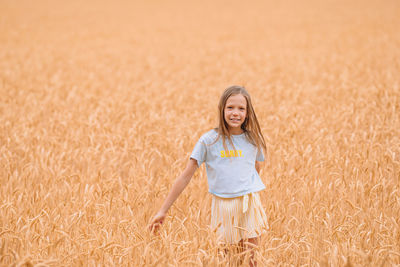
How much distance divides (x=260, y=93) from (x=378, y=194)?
14.6 ft

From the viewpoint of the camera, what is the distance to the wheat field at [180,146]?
2.19 meters

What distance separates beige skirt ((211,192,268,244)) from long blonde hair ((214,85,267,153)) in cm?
32

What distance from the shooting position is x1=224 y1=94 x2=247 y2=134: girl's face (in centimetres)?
219

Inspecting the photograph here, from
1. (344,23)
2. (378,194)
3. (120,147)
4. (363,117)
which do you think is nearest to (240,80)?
(363,117)

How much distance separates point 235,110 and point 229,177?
39cm

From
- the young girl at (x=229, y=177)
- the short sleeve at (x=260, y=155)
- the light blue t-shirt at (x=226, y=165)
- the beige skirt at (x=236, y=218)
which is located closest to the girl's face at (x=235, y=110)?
the young girl at (x=229, y=177)

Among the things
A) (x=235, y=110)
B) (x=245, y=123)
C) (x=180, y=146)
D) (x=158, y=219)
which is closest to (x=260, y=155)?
(x=245, y=123)

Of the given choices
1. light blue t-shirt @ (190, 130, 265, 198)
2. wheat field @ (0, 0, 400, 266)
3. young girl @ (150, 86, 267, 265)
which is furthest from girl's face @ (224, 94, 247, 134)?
wheat field @ (0, 0, 400, 266)

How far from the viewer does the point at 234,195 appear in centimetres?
219

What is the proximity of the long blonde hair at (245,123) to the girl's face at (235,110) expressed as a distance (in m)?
0.03

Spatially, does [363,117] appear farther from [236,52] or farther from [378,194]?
[236,52]

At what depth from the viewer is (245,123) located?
235 centimetres

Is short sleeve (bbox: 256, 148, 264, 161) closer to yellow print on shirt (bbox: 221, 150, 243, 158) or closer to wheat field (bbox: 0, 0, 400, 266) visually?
yellow print on shirt (bbox: 221, 150, 243, 158)

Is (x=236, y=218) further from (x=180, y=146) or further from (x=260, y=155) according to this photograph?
(x=180, y=146)
